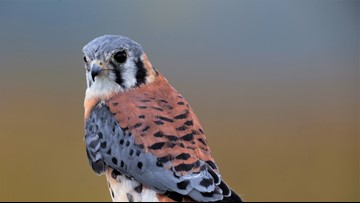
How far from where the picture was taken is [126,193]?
2525 millimetres

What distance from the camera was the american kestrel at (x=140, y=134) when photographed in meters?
2.45

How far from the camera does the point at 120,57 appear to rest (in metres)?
2.73

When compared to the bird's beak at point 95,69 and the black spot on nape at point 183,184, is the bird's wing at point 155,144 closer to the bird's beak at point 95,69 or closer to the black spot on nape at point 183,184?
the black spot on nape at point 183,184

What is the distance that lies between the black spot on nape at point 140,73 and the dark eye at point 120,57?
0.09 m

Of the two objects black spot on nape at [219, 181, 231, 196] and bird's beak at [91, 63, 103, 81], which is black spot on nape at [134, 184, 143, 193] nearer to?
black spot on nape at [219, 181, 231, 196]

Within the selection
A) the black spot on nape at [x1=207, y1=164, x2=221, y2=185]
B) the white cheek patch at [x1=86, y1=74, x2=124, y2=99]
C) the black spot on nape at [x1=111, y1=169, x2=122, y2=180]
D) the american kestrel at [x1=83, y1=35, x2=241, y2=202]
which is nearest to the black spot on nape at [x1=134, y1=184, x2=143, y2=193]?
the american kestrel at [x1=83, y1=35, x2=241, y2=202]

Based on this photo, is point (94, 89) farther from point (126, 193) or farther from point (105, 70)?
point (126, 193)

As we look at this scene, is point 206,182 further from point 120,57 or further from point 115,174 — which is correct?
point 120,57

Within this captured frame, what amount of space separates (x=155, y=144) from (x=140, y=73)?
0.46m

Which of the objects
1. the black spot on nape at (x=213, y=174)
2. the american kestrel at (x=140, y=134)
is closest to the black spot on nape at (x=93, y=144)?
the american kestrel at (x=140, y=134)

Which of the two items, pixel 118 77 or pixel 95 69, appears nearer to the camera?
pixel 95 69

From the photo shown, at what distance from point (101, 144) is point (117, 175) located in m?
0.16

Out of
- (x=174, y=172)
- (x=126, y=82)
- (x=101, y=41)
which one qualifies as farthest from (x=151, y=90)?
(x=174, y=172)

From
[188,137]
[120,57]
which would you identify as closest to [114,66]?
[120,57]
